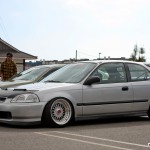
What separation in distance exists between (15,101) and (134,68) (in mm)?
3019

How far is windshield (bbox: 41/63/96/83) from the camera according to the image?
949 centimetres

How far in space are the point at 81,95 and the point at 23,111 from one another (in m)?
→ 1.28

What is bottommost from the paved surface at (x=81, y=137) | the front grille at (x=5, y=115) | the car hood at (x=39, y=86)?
the paved surface at (x=81, y=137)

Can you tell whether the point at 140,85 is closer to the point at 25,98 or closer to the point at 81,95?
the point at 81,95

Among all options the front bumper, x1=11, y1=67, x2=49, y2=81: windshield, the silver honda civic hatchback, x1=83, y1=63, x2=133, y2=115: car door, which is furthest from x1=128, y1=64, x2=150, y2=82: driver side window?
x1=11, y1=67, x2=49, y2=81: windshield

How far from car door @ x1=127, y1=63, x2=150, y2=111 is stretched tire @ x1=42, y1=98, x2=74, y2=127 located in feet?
5.47

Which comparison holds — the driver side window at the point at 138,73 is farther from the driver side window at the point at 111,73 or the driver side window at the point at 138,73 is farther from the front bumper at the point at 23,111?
the front bumper at the point at 23,111

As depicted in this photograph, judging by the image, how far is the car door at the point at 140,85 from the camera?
988 centimetres

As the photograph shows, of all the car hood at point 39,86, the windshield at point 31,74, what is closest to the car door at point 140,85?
the car hood at point 39,86

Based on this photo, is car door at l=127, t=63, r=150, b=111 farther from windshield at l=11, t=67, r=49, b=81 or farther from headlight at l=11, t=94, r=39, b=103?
windshield at l=11, t=67, r=49, b=81

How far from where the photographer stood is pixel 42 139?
7348 mm

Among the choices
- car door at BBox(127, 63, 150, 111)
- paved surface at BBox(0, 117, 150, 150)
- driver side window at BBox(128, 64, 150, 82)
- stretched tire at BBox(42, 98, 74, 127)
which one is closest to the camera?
paved surface at BBox(0, 117, 150, 150)

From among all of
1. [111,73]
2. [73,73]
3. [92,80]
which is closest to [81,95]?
[92,80]

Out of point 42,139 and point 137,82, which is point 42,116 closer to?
point 42,139
